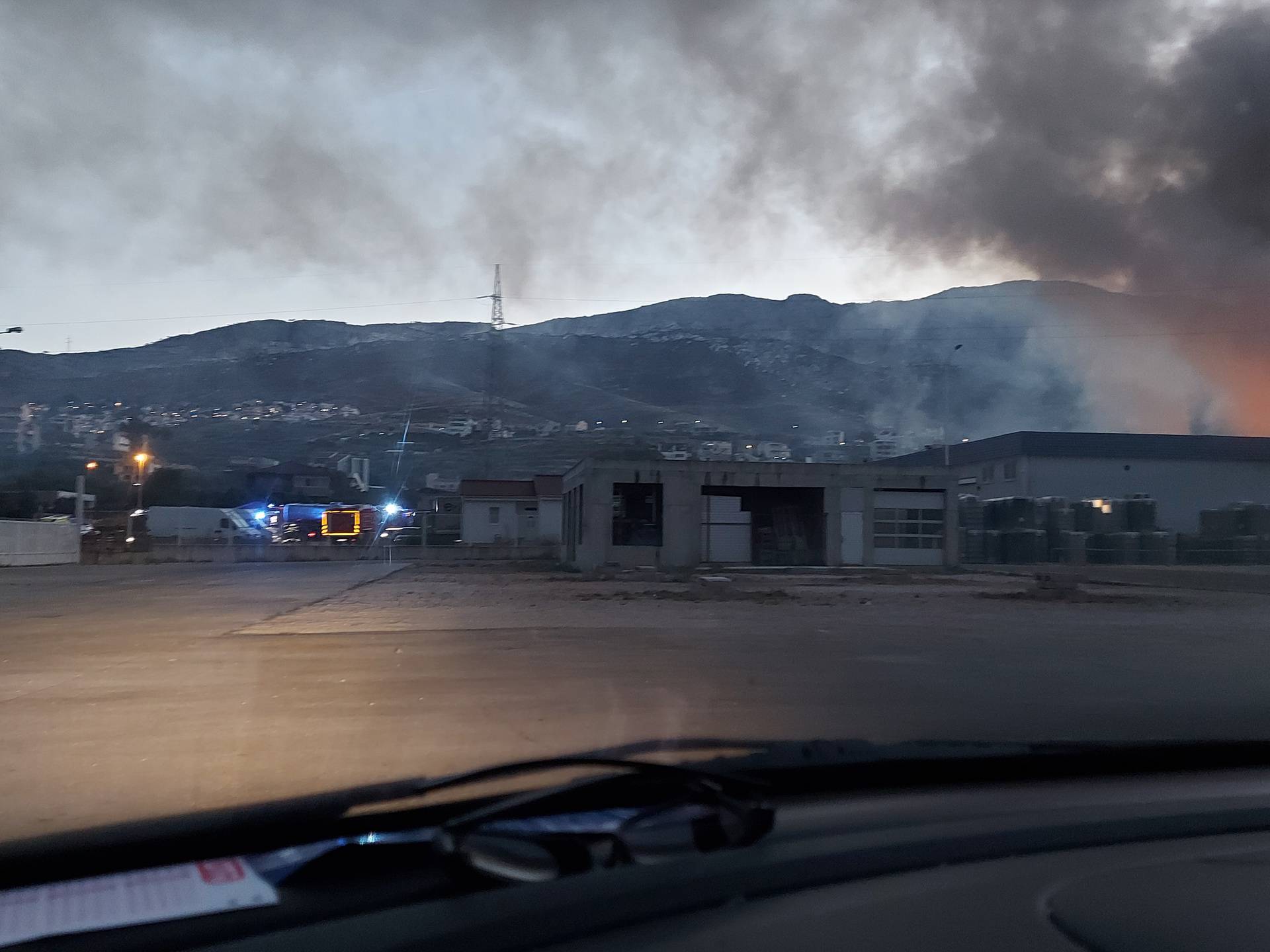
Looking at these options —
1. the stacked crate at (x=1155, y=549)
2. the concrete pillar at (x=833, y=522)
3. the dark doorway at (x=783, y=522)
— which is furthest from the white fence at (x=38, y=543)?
the stacked crate at (x=1155, y=549)

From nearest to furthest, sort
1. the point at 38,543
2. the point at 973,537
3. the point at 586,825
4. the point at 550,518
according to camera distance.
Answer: the point at 586,825, the point at 38,543, the point at 973,537, the point at 550,518

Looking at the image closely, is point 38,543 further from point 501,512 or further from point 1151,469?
point 1151,469

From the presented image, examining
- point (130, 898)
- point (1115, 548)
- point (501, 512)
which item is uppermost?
point (501, 512)

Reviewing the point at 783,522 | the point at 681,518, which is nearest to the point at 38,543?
the point at 681,518

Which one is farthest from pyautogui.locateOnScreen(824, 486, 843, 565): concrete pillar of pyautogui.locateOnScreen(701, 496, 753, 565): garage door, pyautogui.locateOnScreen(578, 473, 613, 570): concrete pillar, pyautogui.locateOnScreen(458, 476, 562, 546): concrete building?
pyautogui.locateOnScreen(458, 476, 562, 546): concrete building

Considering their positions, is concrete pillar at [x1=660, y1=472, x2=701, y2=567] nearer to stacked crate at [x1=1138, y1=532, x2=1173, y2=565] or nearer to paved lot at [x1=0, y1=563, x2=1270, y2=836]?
paved lot at [x1=0, y1=563, x2=1270, y2=836]

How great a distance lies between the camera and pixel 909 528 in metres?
42.0

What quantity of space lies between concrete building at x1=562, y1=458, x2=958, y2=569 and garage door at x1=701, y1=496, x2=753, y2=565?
0.04 meters

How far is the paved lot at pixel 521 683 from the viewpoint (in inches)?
245

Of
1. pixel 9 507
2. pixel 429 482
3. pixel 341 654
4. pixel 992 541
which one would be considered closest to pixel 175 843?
pixel 341 654

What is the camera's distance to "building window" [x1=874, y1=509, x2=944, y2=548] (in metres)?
41.8

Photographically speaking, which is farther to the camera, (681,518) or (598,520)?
(681,518)

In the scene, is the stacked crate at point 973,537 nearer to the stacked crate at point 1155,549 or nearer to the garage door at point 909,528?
the garage door at point 909,528

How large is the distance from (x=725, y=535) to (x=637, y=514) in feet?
13.0
